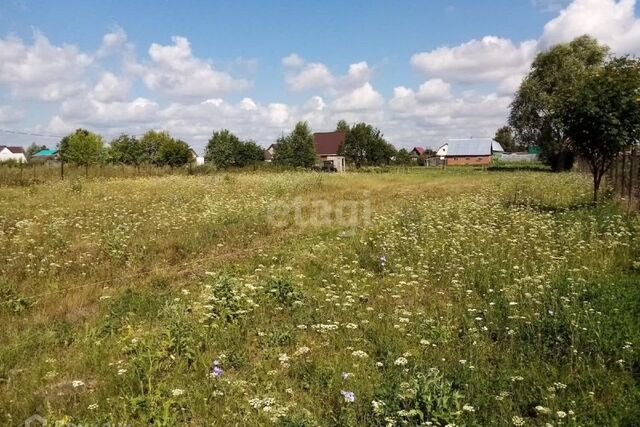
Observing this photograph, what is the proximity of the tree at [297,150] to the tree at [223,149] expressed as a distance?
6.20 metres

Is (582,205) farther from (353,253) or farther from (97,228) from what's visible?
(97,228)

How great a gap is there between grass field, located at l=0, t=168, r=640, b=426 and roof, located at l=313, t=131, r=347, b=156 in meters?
77.9

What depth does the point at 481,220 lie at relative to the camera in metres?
12.7

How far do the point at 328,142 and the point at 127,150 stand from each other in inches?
1483

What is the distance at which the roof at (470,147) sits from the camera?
92750 millimetres

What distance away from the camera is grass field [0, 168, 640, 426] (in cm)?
404

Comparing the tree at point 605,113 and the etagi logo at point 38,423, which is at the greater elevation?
the tree at point 605,113

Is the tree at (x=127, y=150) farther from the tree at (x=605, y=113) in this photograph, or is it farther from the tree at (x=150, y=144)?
the tree at (x=605, y=113)

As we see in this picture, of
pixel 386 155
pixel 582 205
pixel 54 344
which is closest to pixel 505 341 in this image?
pixel 54 344

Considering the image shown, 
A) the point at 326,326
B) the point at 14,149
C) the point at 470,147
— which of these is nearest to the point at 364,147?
the point at 470,147

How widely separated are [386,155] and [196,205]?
58.8m

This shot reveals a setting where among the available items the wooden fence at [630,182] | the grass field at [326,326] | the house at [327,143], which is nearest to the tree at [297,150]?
the house at [327,143]

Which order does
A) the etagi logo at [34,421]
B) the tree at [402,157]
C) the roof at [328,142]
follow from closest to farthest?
the etagi logo at [34,421] < the tree at [402,157] < the roof at [328,142]

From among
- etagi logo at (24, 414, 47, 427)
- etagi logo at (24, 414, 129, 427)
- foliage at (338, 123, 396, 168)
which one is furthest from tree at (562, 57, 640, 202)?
foliage at (338, 123, 396, 168)
